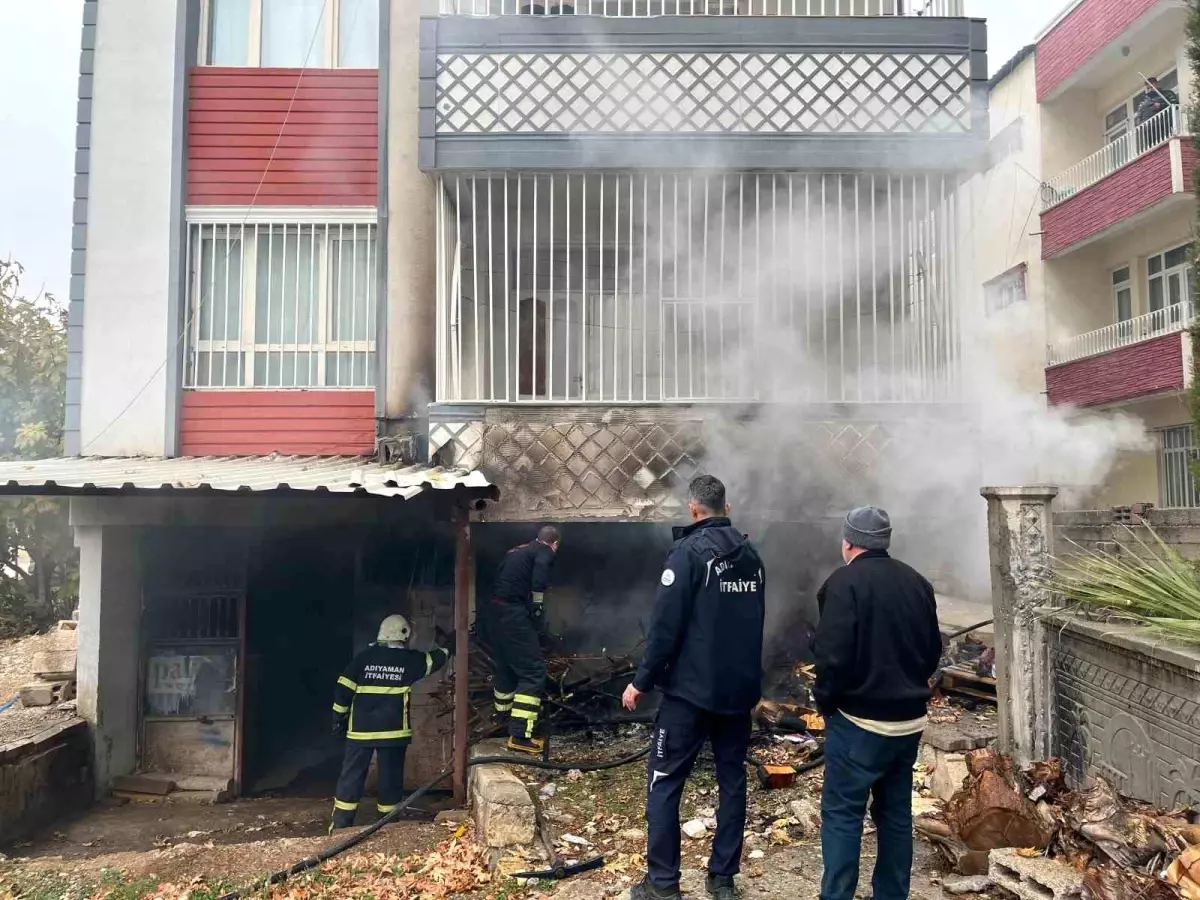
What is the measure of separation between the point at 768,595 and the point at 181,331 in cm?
725

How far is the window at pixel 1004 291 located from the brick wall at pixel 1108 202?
3.10 ft

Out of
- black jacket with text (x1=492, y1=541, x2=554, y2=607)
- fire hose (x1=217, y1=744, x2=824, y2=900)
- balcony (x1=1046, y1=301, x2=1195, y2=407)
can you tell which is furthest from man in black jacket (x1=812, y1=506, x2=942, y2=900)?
balcony (x1=1046, y1=301, x2=1195, y2=407)

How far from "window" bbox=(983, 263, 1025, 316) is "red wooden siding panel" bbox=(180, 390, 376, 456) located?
1465cm

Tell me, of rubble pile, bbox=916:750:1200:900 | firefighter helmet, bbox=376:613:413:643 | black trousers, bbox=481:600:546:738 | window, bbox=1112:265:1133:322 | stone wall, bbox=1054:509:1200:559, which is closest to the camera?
rubble pile, bbox=916:750:1200:900

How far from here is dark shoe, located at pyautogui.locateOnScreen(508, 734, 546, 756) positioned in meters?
6.65

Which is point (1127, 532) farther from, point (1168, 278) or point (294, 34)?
point (294, 34)

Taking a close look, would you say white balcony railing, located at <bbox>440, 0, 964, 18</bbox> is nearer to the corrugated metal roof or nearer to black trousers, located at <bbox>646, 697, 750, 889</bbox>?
the corrugated metal roof

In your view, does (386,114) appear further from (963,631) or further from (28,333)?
(28,333)

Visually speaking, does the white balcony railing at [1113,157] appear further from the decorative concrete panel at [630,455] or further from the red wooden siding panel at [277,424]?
the red wooden siding panel at [277,424]

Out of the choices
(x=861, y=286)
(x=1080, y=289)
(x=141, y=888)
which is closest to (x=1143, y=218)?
(x=1080, y=289)

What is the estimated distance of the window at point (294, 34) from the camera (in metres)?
8.52

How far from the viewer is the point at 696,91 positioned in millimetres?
7145

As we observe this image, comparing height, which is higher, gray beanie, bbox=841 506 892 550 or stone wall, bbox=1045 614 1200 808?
gray beanie, bbox=841 506 892 550

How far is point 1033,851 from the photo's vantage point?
3.82m
